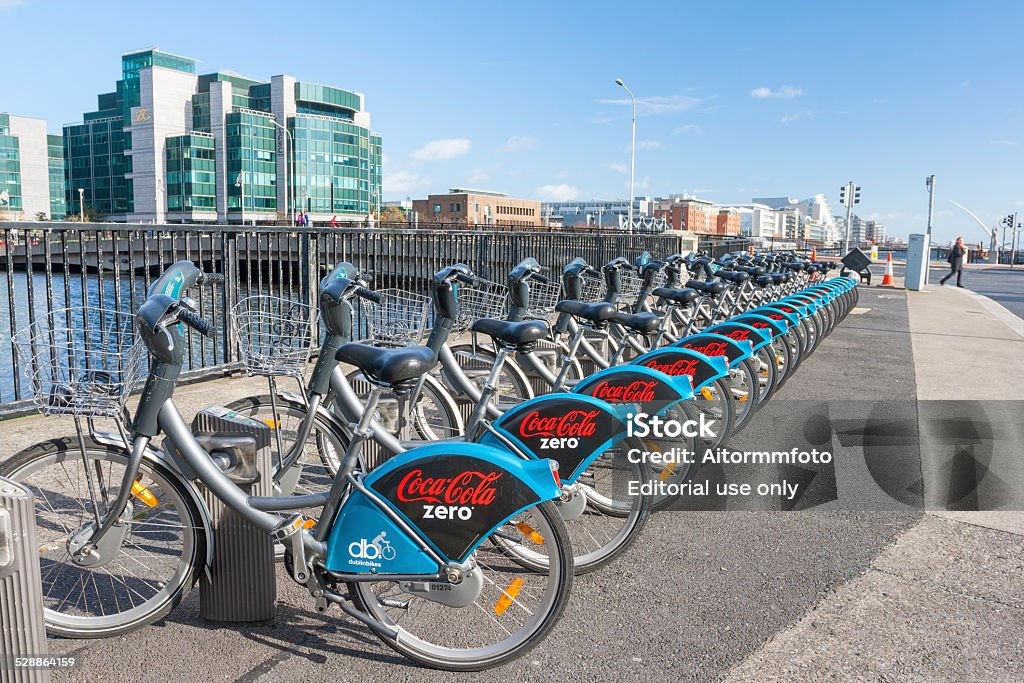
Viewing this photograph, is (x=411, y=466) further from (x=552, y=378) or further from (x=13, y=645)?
(x=552, y=378)

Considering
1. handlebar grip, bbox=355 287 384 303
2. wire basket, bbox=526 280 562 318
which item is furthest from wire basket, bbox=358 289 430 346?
wire basket, bbox=526 280 562 318

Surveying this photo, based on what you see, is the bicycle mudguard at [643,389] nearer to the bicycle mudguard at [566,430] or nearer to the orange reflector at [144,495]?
the bicycle mudguard at [566,430]

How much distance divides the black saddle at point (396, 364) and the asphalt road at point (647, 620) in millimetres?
995

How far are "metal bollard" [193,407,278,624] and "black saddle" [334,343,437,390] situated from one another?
56 centimetres

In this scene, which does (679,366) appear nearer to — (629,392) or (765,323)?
(629,392)

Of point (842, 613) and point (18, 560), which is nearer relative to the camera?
point (18, 560)

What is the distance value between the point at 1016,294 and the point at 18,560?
83.2 ft

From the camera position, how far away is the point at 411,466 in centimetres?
251

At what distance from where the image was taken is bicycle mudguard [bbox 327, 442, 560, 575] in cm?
251

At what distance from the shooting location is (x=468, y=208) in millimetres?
107812

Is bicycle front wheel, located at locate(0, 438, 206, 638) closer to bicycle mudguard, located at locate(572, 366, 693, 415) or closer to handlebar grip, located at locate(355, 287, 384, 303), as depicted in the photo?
handlebar grip, located at locate(355, 287, 384, 303)

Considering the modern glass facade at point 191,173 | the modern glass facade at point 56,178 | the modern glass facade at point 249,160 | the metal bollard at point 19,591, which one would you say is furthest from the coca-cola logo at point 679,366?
the modern glass facade at point 56,178

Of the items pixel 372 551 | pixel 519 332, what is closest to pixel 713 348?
pixel 519 332

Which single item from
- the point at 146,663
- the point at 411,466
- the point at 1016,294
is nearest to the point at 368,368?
the point at 411,466
